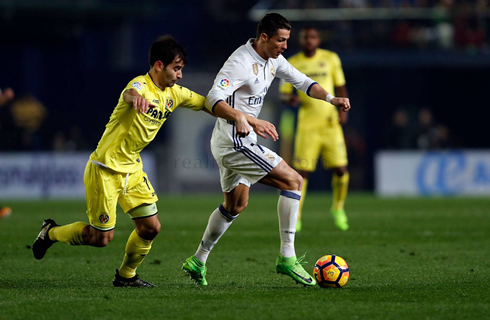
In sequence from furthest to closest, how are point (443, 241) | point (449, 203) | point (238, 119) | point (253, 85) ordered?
point (449, 203)
point (443, 241)
point (253, 85)
point (238, 119)

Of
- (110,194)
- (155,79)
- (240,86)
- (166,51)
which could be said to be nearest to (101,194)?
(110,194)

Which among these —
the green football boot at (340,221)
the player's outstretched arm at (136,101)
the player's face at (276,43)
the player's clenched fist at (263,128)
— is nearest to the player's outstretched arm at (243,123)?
the player's clenched fist at (263,128)

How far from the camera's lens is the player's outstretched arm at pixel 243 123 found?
5605 millimetres

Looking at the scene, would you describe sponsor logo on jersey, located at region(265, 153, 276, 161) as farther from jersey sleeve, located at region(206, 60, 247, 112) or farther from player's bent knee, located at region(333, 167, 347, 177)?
→ player's bent knee, located at region(333, 167, 347, 177)

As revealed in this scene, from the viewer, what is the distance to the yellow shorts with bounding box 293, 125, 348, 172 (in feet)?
34.0

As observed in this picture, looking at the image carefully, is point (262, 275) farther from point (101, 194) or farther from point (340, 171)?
point (340, 171)

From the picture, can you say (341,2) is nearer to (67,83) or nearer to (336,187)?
(67,83)

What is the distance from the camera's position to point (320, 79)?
1035 cm

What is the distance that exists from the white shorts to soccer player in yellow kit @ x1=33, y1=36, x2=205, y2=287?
1.99ft

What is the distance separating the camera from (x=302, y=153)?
410 inches

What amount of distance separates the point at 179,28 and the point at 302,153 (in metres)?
15.2

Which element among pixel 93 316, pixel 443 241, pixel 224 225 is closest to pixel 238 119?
pixel 224 225

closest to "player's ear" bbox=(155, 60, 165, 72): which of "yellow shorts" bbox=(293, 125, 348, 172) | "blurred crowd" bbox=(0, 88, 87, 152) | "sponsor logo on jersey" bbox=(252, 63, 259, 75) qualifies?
"sponsor logo on jersey" bbox=(252, 63, 259, 75)

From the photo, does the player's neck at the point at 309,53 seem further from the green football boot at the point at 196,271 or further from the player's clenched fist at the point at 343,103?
the green football boot at the point at 196,271
